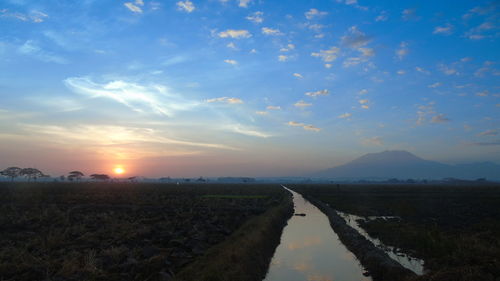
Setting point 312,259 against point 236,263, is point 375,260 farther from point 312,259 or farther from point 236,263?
point 236,263

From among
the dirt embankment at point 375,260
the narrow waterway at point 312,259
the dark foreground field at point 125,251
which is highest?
the dark foreground field at point 125,251

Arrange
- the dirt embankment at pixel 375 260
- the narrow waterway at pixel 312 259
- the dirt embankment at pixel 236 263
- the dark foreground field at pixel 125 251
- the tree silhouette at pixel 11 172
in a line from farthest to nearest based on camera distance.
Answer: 1. the tree silhouette at pixel 11 172
2. the narrow waterway at pixel 312 259
3. the dirt embankment at pixel 375 260
4. the dark foreground field at pixel 125 251
5. the dirt embankment at pixel 236 263

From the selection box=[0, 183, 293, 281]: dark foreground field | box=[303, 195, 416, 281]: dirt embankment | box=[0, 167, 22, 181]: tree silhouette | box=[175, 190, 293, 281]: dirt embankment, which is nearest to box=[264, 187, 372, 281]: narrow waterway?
box=[303, 195, 416, 281]: dirt embankment

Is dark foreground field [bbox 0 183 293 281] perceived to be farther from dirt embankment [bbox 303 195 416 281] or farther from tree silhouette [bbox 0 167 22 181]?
tree silhouette [bbox 0 167 22 181]

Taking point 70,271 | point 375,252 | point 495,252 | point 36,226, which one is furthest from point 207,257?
point 36,226

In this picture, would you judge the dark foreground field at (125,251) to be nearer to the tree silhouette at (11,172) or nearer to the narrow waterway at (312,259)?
the narrow waterway at (312,259)

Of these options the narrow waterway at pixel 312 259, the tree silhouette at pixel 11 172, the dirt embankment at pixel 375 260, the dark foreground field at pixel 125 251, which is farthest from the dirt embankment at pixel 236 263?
the tree silhouette at pixel 11 172

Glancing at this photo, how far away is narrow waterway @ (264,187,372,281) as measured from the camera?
680 inches

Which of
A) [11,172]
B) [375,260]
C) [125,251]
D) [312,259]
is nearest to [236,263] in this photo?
[125,251]

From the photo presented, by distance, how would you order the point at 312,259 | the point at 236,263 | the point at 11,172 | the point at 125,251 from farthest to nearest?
1. the point at 11,172
2. the point at 312,259
3. the point at 125,251
4. the point at 236,263

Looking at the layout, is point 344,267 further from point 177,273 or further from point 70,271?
point 70,271

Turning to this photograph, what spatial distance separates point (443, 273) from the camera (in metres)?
11.5

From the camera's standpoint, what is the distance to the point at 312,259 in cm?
2086

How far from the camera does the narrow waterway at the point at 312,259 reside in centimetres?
1728
